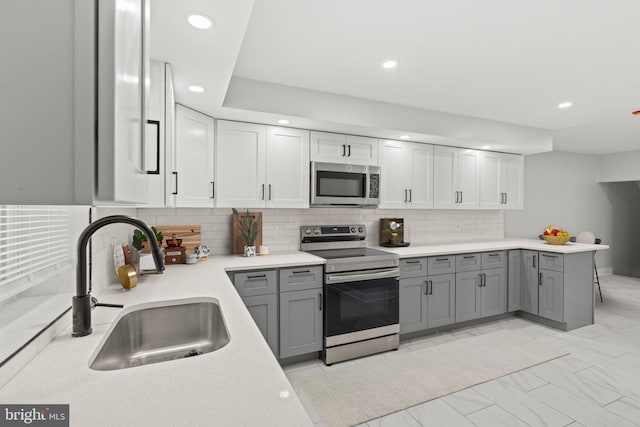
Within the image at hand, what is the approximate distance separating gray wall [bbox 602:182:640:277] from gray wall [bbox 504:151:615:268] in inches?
5.5

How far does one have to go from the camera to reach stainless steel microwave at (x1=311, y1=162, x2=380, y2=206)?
314cm

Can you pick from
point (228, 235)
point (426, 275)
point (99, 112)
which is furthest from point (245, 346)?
point (426, 275)

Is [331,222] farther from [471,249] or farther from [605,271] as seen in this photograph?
[605,271]

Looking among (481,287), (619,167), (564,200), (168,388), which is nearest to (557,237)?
(481,287)

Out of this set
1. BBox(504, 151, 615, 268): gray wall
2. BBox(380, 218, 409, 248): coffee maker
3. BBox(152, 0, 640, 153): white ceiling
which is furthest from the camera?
BBox(504, 151, 615, 268): gray wall

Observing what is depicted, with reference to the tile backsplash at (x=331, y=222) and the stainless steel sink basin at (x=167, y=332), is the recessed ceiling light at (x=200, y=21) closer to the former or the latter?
the stainless steel sink basin at (x=167, y=332)

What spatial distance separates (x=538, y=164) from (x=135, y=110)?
6490 mm

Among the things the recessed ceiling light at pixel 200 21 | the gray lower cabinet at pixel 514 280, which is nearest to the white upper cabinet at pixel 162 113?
the recessed ceiling light at pixel 200 21

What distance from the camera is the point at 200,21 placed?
57.6 inches

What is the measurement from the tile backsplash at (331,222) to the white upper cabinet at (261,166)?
34 cm

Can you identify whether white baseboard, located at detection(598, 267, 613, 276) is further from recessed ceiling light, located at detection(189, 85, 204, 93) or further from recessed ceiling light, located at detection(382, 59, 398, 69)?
recessed ceiling light, located at detection(189, 85, 204, 93)

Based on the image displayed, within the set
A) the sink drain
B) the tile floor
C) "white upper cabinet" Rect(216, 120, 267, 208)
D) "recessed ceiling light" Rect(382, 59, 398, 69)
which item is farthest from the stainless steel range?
"recessed ceiling light" Rect(382, 59, 398, 69)

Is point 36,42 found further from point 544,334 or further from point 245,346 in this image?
point 544,334

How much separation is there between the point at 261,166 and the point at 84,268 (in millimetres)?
2009
